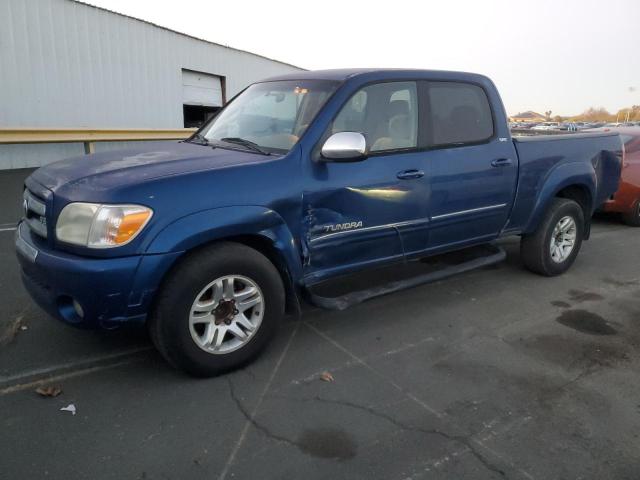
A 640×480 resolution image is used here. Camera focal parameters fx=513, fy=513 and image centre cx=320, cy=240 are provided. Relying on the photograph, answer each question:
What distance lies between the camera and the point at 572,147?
5.16 meters

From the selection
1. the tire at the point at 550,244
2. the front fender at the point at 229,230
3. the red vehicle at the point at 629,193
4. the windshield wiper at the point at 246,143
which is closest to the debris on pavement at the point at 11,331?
the front fender at the point at 229,230

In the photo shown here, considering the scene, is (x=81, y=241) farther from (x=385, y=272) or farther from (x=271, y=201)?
(x=385, y=272)

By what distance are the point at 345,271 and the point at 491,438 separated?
1.49 metres

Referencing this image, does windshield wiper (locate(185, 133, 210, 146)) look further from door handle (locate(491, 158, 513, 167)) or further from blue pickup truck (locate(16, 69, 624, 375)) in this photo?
door handle (locate(491, 158, 513, 167))

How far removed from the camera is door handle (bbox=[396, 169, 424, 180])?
3.80 meters

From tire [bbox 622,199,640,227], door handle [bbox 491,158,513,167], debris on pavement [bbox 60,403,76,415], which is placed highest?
door handle [bbox 491,158,513,167]

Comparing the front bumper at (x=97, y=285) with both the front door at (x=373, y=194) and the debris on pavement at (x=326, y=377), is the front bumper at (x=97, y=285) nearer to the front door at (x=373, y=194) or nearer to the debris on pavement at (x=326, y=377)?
the front door at (x=373, y=194)

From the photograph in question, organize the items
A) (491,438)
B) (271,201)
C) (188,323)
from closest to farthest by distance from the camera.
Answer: (491,438) → (188,323) → (271,201)

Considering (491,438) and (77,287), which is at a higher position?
(77,287)

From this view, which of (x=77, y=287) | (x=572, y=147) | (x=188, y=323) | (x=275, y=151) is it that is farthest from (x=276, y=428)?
(x=572, y=147)

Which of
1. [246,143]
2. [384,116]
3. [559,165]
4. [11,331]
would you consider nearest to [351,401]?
[246,143]

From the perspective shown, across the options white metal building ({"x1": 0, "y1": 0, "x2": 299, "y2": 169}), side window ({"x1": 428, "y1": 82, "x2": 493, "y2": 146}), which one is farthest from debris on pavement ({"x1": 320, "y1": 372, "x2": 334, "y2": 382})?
white metal building ({"x1": 0, "y1": 0, "x2": 299, "y2": 169})

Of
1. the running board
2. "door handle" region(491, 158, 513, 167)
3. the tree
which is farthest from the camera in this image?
the tree

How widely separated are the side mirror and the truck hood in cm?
38
